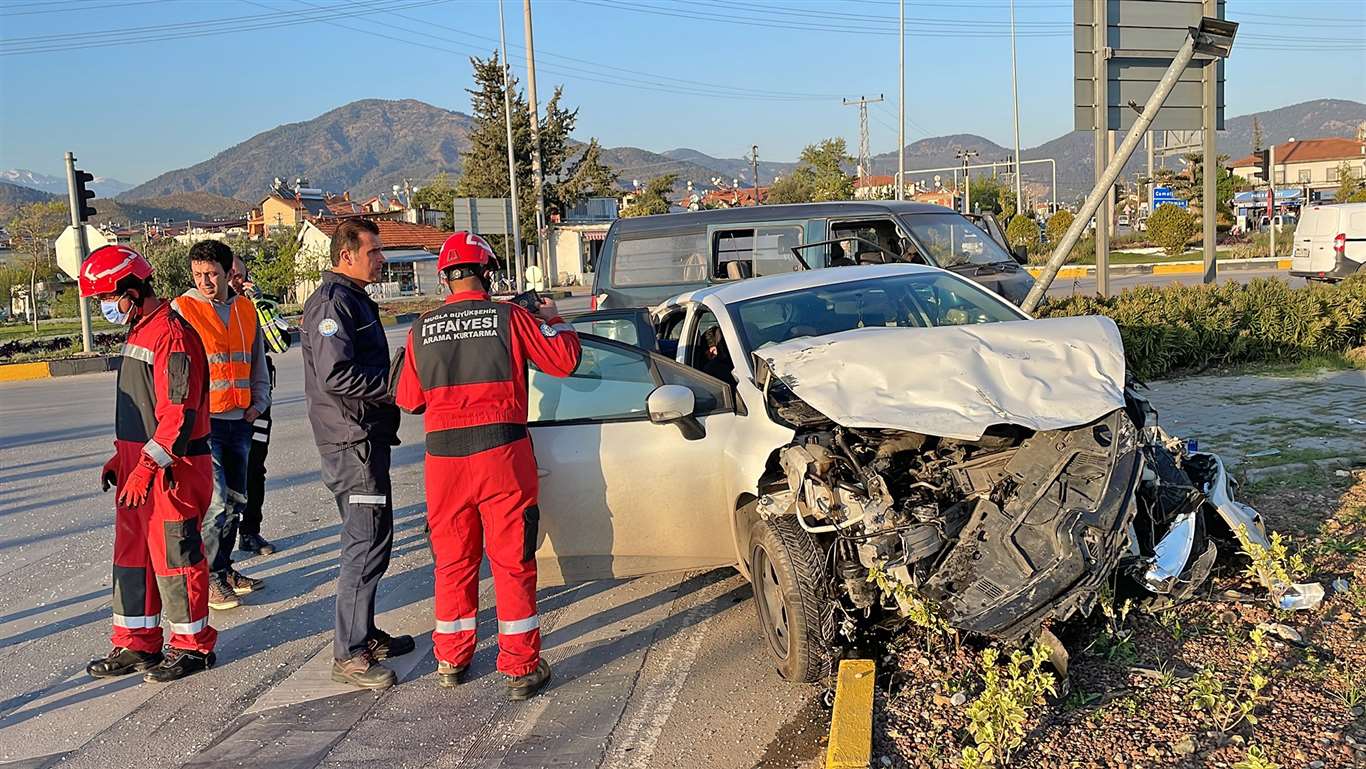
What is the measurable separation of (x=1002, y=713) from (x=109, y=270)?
3992mm

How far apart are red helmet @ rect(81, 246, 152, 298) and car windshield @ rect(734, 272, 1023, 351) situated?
108 inches

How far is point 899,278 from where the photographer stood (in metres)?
5.83

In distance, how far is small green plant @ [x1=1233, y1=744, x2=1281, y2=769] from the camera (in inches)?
114

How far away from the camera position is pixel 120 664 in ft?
15.3

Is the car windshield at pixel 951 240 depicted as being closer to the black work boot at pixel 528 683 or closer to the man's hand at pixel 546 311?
the man's hand at pixel 546 311

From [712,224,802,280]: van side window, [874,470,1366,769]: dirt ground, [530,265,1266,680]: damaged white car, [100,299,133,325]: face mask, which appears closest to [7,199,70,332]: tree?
[712,224,802,280]: van side window

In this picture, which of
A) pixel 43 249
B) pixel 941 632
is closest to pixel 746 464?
pixel 941 632

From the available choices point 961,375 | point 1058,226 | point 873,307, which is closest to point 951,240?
point 873,307

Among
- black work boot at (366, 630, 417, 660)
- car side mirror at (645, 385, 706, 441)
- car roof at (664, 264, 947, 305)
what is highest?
car roof at (664, 264, 947, 305)

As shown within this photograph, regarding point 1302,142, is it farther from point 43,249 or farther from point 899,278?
point 899,278

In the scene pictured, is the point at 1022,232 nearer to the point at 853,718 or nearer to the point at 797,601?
the point at 797,601

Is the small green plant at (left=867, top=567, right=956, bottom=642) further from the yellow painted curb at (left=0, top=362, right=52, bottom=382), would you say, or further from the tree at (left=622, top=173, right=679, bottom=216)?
the tree at (left=622, top=173, right=679, bottom=216)

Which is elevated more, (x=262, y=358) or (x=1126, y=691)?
(x=262, y=358)

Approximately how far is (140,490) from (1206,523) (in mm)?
4429
